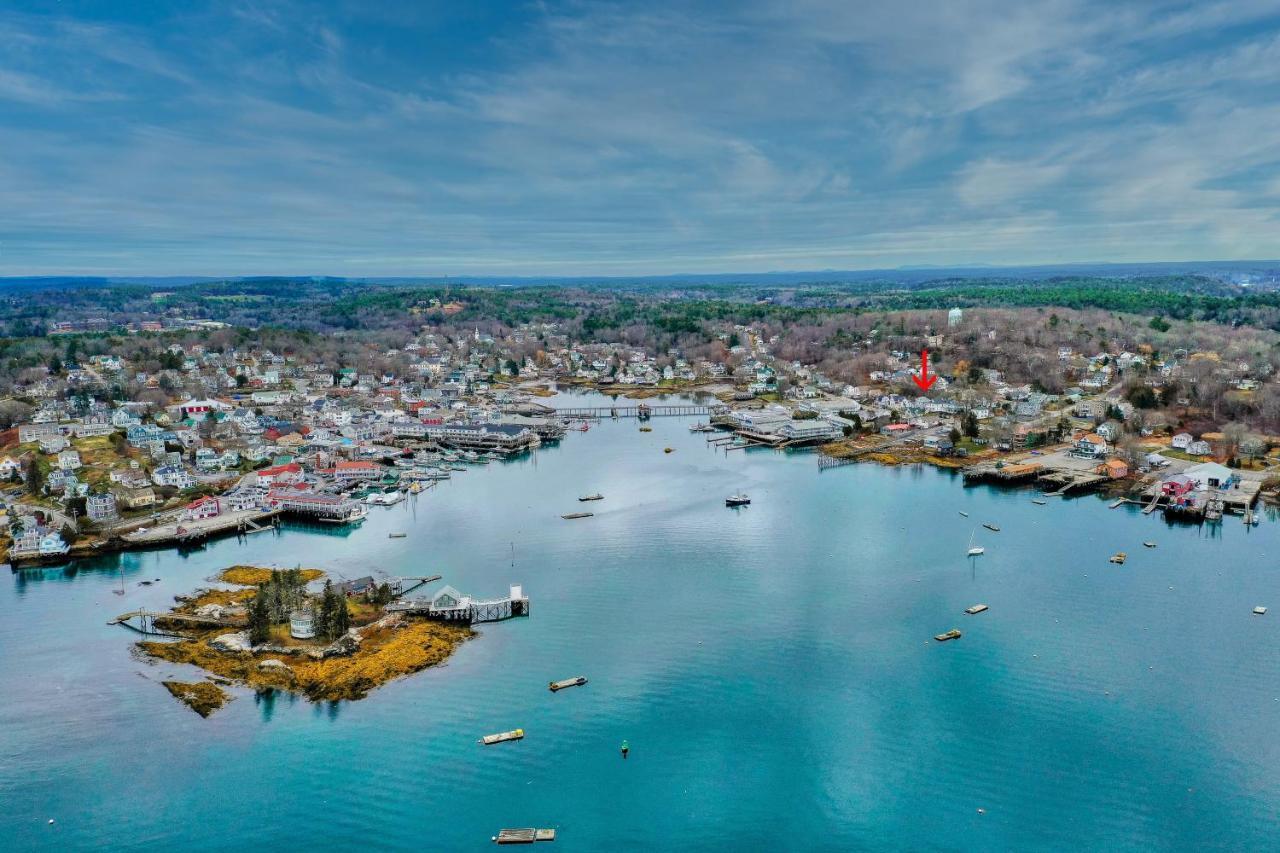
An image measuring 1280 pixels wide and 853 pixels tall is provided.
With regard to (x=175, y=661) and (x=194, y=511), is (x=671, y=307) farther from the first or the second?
(x=175, y=661)

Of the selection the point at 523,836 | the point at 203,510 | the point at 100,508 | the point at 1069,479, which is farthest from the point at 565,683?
the point at 1069,479

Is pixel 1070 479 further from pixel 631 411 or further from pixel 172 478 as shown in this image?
pixel 172 478

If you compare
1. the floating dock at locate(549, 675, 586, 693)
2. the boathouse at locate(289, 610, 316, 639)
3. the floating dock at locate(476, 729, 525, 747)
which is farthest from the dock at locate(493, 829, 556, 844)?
the boathouse at locate(289, 610, 316, 639)

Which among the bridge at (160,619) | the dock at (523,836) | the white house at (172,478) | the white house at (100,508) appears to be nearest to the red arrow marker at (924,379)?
the white house at (172,478)

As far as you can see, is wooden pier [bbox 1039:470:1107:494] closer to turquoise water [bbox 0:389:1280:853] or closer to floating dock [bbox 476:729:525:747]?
turquoise water [bbox 0:389:1280:853]

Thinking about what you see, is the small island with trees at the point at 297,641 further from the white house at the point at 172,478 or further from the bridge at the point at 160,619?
the white house at the point at 172,478
